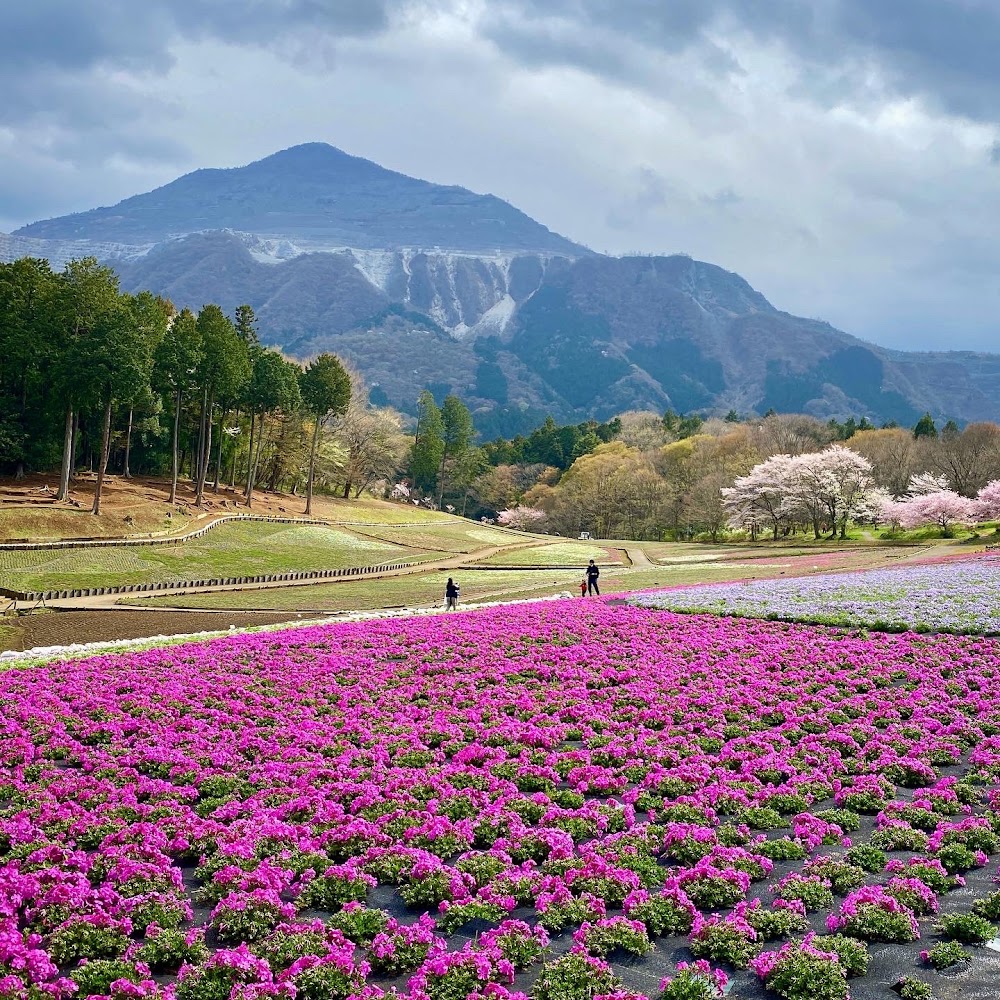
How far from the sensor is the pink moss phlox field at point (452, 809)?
942 centimetres

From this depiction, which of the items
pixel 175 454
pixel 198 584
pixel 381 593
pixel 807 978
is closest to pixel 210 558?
pixel 198 584

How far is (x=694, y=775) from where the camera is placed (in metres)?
14.4

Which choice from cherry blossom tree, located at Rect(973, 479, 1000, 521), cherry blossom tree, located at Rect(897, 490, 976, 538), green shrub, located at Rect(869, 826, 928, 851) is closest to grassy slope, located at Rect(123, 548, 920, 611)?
cherry blossom tree, located at Rect(897, 490, 976, 538)

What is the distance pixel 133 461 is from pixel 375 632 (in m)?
69.6

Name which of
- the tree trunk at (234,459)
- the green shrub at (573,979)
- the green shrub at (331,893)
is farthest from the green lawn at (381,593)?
the tree trunk at (234,459)

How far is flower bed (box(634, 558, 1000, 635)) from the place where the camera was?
27.8 metres

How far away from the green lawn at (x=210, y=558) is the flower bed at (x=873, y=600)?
31.9 metres

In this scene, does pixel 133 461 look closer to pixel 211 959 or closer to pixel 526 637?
pixel 526 637

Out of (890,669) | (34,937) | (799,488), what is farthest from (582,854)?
(799,488)

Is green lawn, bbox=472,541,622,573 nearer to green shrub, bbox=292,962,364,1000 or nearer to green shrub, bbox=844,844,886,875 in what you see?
green shrub, bbox=844,844,886,875

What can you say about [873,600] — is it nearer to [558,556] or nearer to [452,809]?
[452,809]

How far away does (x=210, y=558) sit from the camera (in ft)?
196

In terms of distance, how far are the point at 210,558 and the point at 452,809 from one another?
50523 millimetres

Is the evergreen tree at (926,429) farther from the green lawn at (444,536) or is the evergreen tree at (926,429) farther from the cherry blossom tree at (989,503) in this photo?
the green lawn at (444,536)
